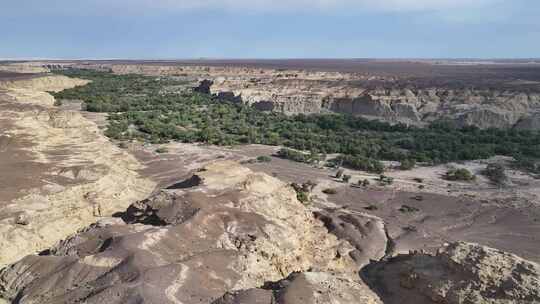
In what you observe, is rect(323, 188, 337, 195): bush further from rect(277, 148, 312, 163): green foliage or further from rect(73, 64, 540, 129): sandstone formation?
rect(73, 64, 540, 129): sandstone formation

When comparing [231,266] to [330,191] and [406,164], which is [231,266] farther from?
[406,164]

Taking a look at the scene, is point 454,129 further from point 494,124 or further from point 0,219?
point 0,219

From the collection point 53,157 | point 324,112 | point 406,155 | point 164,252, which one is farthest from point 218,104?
point 164,252

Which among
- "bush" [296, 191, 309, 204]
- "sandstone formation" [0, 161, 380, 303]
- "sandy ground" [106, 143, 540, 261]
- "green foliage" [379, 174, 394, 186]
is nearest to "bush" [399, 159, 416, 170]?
"sandy ground" [106, 143, 540, 261]

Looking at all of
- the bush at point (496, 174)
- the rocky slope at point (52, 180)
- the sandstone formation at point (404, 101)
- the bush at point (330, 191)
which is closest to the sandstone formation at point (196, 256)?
the rocky slope at point (52, 180)

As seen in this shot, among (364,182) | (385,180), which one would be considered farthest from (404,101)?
(364,182)

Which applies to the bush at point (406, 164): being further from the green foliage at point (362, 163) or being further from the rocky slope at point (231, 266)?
the rocky slope at point (231, 266)

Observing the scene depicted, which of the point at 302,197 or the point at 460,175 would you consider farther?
the point at 460,175
